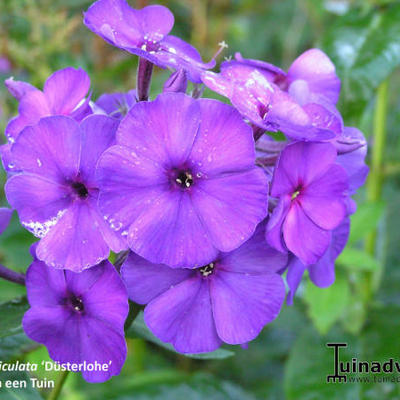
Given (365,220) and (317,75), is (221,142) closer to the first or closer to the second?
(317,75)

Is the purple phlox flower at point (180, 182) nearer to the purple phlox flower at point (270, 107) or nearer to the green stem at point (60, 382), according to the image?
the purple phlox flower at point (270, 107)

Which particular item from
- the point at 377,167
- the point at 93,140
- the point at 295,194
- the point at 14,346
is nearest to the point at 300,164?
the point at 295,194

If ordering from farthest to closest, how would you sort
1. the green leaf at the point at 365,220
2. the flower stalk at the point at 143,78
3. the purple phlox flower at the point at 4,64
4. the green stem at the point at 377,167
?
the purple phlox flower at the point at 4,64
the green stem at the point at 377,167
the green leaf at the point at 365,220
the flower stalk at the point at 143,78

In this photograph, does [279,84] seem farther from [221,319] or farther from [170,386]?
[170,386]

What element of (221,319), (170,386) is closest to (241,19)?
(170,386)

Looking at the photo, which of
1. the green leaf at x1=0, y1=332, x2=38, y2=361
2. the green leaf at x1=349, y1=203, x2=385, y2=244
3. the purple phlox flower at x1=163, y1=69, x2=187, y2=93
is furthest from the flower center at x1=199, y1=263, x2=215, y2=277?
the green leaf at x1=349, y1=203, x2=385, y2=244

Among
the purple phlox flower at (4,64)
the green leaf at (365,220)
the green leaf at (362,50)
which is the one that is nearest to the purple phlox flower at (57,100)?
the green leaf at (362,50)

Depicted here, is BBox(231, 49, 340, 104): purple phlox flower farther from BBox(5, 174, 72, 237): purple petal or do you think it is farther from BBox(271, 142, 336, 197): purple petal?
BBox(5, 174, 72, 237): purple petal

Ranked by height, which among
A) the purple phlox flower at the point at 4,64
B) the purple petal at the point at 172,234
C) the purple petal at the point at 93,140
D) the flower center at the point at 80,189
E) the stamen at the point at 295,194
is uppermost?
the purple phlox flower at the point at 4,64
